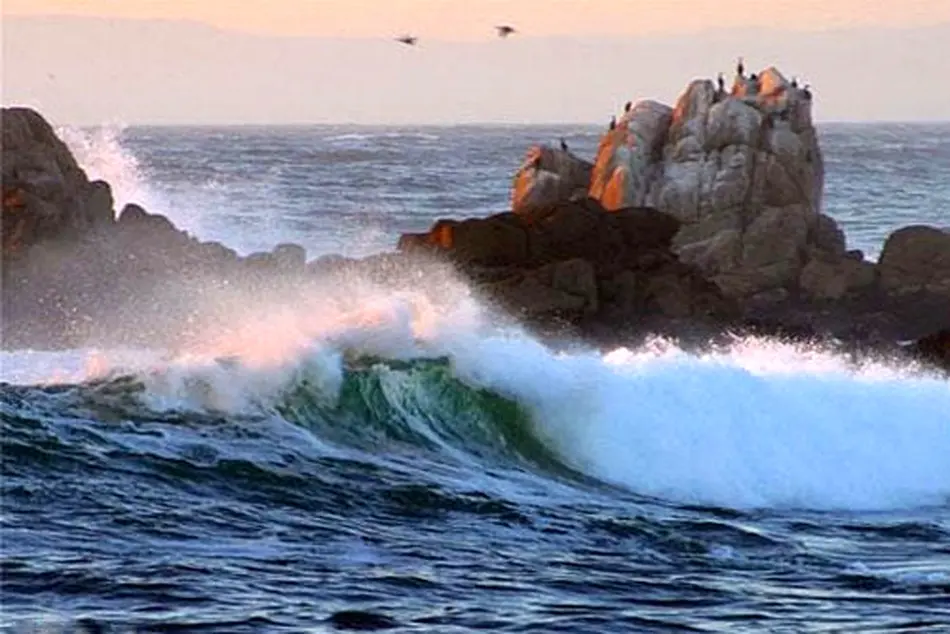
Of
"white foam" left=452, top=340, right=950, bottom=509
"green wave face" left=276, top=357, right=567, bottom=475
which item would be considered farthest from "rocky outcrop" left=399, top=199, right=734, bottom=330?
"green wave face" left=276, top=357, right=567, bottom=475

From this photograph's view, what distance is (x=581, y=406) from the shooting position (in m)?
24.3

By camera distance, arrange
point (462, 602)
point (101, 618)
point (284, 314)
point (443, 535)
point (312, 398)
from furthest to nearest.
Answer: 1. point (284, 314)
2. point (312, 398)
3. point (443, 535)
4. point (462, 602)
5. point (101, 618)

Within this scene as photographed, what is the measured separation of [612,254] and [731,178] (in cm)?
717

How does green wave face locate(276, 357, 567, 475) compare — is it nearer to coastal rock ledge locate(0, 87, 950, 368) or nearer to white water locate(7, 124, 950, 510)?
white water locate(7, 124, 950, 510)

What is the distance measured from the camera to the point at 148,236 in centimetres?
3791

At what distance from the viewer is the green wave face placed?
22.6 meters

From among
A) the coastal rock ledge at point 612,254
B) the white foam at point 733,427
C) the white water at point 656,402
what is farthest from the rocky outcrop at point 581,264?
the white foam at point 733,427

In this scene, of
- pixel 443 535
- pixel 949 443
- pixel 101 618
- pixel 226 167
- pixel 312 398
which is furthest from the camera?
pixel 226 167

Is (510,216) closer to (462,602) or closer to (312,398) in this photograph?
(312,398)

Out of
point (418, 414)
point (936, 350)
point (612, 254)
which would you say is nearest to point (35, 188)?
point (612, 254)

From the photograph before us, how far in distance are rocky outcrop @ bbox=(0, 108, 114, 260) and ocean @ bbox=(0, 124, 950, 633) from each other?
3.25m

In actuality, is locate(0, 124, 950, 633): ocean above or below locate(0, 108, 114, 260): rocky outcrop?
below

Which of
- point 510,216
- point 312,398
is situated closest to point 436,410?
point 312,398

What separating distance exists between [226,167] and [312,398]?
6724cm
